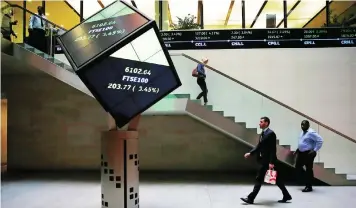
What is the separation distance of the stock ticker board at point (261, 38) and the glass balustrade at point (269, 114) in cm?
247

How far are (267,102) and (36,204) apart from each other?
610cm

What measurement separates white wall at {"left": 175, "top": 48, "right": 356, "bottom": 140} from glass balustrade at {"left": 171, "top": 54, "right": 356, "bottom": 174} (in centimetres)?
198

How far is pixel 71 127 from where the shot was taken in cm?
1215

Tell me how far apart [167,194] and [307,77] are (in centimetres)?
639

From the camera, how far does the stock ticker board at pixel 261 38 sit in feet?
39.1

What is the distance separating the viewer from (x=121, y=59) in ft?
17.7

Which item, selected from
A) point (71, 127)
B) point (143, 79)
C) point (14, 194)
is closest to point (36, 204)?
point (14, 194)

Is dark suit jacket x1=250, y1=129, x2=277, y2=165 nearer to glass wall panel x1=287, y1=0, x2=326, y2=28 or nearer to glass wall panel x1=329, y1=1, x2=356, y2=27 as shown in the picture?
glass wall panel x1=329, y1=1, x2=356, y2=27

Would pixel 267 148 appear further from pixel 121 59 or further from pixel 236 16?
pixel 236 16

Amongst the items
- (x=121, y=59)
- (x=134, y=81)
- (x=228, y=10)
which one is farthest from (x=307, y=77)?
(x=121, y=59)

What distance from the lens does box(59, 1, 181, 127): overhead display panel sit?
5.28 meters

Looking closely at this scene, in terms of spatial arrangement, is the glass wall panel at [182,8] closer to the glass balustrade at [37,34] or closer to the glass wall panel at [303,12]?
the glass wall panel at [303,12]

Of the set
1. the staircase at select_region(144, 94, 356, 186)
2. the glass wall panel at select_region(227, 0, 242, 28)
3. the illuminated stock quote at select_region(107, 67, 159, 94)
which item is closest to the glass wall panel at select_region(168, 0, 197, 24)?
the glass wall panel at select_region(227, 0, 242, 28)

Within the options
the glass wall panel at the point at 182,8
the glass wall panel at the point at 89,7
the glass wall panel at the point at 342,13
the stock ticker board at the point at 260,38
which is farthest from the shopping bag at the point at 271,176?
the glass wall panel at the point at 89,7
